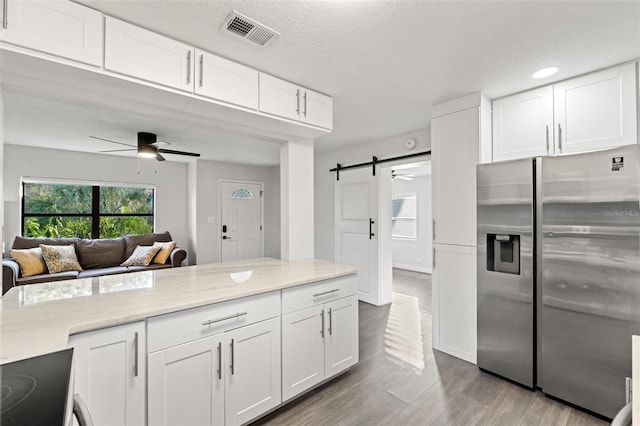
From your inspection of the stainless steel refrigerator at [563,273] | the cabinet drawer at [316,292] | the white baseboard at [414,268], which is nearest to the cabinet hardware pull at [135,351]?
the cabinet drawer at [316,292]

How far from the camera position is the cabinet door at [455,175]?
2584 mm

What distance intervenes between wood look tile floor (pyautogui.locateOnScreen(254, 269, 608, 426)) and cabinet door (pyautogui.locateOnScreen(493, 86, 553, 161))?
1902 millimetres

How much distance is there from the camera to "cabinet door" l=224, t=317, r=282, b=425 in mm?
1638

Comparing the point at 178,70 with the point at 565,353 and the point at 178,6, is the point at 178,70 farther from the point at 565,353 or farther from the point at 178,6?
the point at 565,353

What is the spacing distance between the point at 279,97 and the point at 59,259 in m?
4.20

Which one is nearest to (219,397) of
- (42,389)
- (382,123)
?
(42,389)

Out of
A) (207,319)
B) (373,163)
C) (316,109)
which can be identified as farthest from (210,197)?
(207,319)

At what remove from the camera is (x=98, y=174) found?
5078mm

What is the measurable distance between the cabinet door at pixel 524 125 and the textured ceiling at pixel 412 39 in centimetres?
12

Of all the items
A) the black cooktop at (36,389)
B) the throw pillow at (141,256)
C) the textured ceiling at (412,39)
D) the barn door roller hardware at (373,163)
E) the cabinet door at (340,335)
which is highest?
the textured ceiling at (412,39)

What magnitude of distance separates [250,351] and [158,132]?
3363 millimetres

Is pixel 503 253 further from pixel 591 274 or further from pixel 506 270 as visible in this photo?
pixel 591 274

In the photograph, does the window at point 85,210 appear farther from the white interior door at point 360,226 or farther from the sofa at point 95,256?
the white interior door at point 360,226

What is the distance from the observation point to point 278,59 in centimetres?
200
